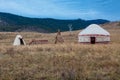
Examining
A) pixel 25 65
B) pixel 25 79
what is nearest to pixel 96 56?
pixel 25 65

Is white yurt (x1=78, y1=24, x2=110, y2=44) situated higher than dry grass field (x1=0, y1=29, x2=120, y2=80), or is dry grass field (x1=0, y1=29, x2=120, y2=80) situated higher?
dry grass field (x1=0, y1=29, x2=120, y2=80)

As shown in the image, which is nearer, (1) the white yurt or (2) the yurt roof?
(1) the white yurt

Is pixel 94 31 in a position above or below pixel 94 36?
above

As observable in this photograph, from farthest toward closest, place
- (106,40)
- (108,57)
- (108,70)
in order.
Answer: (106,40), (108,57), (108,70)

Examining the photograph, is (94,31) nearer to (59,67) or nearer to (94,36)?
(94,36)

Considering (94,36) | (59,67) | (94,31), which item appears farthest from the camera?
(94,31)

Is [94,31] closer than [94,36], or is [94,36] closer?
[94,36]

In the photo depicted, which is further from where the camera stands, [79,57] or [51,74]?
[79,57]

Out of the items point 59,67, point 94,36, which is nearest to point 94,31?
point 94,36

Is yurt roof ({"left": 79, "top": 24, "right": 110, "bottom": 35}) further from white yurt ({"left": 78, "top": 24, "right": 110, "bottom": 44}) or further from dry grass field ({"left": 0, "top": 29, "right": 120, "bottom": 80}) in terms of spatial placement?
dry grass field ({"left": 0, "top": 29, "right": 120, "bottom": 80})

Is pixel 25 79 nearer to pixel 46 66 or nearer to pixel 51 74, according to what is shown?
pixel 51 74

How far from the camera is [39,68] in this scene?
1580 cm

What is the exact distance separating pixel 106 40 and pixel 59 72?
79.8 ft

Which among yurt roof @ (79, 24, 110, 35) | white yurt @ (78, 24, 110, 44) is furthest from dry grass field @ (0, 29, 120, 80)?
yurt roof @ (79, 24, 110, 35)
